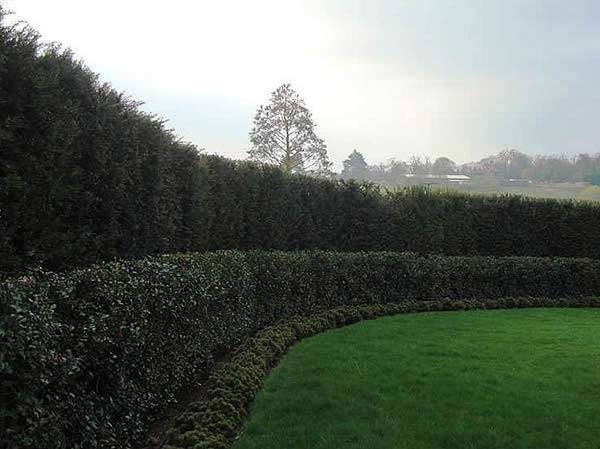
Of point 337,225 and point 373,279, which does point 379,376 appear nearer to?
point 373,279

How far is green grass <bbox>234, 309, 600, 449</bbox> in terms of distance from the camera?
463cm

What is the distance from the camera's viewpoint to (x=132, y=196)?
742cm

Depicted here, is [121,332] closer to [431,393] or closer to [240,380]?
[240,380]

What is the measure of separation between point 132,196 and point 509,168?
102ft

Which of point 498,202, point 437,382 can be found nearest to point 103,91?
point 437,382

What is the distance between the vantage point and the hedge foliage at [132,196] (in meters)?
5.35

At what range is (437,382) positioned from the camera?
20.2 feet

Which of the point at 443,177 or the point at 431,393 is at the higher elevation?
the point at 443,177

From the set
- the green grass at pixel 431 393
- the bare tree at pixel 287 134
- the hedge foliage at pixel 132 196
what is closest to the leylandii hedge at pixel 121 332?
the green grass at pixel 431 393

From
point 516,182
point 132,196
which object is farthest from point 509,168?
point 132,196

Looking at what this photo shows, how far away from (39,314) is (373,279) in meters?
9.86

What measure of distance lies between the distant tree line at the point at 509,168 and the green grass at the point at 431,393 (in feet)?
73.4

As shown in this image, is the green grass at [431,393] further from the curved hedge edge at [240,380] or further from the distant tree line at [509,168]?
the distant tree line at [509,168]

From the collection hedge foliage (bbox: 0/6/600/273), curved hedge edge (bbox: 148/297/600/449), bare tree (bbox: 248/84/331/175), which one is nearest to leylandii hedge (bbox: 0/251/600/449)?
curved hedge edge (bbox: 148/297/600/449)
